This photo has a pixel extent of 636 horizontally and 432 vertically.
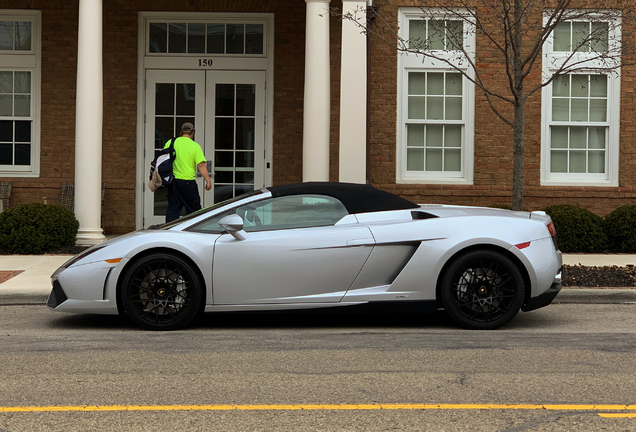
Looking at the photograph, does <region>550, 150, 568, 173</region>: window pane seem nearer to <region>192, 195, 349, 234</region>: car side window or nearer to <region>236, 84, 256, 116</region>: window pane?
<region>236, 84, 256, 116</region>: window pane

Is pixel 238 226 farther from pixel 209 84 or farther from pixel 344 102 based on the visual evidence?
pixel 209 84

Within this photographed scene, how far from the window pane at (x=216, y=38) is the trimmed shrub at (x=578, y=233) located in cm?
670

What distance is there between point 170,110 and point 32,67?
2.64m

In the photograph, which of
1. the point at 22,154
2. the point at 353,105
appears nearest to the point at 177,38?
the point at 22,154

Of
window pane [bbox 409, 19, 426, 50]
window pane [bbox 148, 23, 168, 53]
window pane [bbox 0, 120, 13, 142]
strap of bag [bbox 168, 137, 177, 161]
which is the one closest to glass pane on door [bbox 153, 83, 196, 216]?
window pane [bbox 148, 23, 168, 53]

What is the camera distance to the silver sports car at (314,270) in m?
7.43

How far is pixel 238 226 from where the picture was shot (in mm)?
7348

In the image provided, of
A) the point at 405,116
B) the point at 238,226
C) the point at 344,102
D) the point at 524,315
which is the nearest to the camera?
the point at 238,226

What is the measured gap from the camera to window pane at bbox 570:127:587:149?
15609 mm

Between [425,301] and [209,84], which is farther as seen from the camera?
[209,84]

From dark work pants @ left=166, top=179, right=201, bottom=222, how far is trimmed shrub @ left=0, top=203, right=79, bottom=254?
2131 mm

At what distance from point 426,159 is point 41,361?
10304mm

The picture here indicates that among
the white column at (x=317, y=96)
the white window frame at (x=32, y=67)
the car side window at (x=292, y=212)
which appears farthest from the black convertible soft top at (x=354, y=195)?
the white window frame at (x=32, y=67)

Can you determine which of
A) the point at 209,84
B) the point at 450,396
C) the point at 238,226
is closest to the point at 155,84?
the point at 209,84
